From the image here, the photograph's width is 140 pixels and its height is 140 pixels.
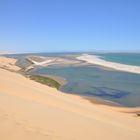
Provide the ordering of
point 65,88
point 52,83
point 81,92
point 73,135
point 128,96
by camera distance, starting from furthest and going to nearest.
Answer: point 52,83 → point 65,88 → point 81,92 → point 128,96 → point 73,135

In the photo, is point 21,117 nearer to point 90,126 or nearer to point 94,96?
point 90,126

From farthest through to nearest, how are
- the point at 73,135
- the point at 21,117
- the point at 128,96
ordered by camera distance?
the point at 128,96, the point at 21,117, the point at 73,135

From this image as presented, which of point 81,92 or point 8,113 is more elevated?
point 8,113

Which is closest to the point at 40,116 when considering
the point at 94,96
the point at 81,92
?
the point at 94,96

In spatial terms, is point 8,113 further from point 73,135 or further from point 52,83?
point 52,83

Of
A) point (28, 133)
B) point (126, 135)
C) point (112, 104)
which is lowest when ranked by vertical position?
point (112, 104)

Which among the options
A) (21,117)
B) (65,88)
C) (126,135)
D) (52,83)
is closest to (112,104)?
(65,88)

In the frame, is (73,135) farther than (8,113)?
No

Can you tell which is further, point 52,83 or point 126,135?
Result: point 52,83

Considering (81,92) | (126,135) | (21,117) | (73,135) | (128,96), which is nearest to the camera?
(73,135)
